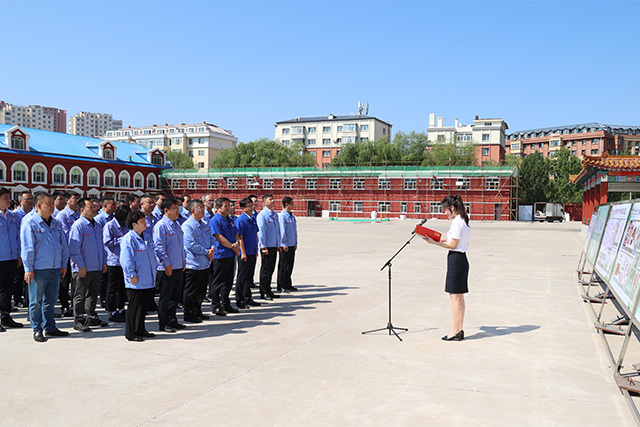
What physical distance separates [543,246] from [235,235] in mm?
17015

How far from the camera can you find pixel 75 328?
677cm

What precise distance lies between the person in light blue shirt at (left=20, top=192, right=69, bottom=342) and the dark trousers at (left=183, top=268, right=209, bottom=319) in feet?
5.45

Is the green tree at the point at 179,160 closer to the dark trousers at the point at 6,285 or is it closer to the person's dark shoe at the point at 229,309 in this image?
the dark trousers at the point at 6,285

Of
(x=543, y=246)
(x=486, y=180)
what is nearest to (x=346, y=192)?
(x=486, y=180)

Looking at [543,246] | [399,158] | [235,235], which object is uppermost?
[399,158]

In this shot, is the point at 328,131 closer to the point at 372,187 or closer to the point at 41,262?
the point at 372,187

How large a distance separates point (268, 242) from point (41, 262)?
4215mm

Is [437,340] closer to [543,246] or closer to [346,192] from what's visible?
[543,246]

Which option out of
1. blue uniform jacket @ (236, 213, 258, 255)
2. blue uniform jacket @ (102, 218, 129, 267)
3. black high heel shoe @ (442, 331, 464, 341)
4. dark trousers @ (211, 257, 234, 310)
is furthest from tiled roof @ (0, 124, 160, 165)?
black high heel shoe @ (442, 331, 464, 341)

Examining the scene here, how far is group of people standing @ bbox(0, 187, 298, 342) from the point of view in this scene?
633 centimetres

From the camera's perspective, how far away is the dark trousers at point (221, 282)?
7.99 meters

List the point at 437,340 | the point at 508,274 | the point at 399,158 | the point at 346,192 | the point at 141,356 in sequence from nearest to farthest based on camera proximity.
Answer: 1. the point at 141,356
2. the point at 437,340
3. the point at 508,274
4. the point at 346,192
5. the point at 399,158

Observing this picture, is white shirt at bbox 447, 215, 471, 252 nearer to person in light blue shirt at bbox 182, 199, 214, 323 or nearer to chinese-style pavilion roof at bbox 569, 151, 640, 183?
person in light blue shirt at bbox 182, 199, 214, 323

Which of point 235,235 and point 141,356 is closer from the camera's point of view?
point 141,356
